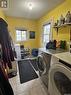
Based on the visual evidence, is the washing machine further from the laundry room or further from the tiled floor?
the tiled floor

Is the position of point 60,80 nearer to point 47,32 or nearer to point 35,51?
point 47,32

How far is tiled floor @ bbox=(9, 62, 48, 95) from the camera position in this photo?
2.03 m

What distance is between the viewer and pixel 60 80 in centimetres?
132

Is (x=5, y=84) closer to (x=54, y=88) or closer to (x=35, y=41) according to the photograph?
(x=54, y=88)

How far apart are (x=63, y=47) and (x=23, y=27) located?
9.89ft

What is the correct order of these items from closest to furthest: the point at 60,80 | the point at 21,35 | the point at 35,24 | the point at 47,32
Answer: the point at 60,80 < the point at 47,32 < the point at 21,35 < the point at 35,24

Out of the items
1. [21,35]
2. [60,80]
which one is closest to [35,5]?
[21,35]

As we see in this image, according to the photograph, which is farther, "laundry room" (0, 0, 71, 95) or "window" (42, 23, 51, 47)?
"window" (42, 23, 51, 47)

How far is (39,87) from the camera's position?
7.28 feet

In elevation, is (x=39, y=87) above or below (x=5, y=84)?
below

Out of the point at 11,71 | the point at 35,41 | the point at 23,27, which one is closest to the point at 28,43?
the point at 35,41

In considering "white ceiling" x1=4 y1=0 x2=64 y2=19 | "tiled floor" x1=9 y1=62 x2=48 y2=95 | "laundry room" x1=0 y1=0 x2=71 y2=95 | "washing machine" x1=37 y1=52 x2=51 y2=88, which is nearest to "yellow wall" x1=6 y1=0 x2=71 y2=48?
"laundry room" x1=0 y1=0 x2=71 y2=95

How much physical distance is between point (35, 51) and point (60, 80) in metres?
3.63

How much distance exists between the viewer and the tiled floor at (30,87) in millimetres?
2031
